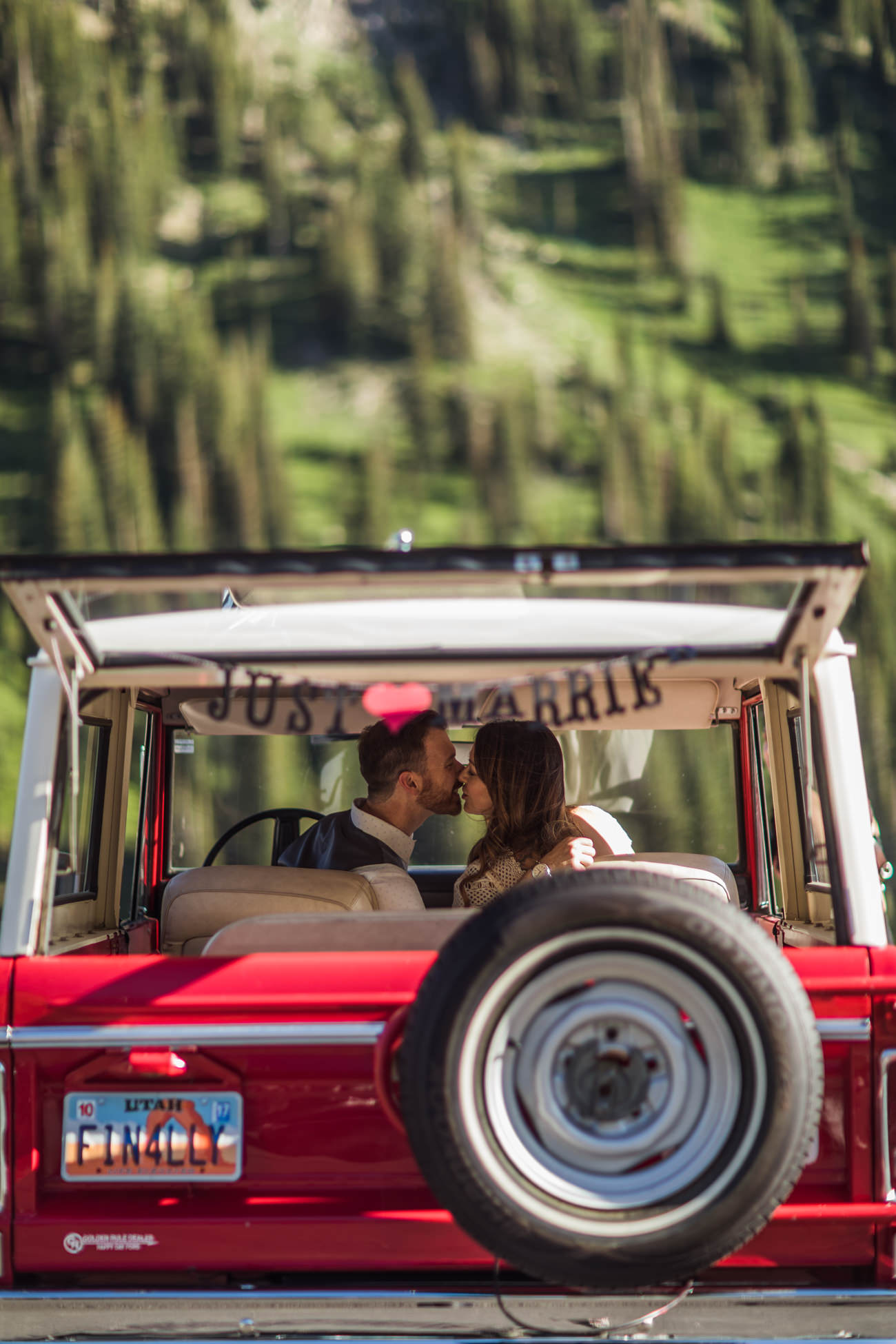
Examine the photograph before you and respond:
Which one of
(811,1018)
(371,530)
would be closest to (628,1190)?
(811,1018)

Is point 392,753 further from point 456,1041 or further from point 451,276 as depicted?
point 451,276

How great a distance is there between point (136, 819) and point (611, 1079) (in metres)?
2.47

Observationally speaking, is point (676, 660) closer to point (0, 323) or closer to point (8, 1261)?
point (8, 1261)

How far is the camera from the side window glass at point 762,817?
4605 mm

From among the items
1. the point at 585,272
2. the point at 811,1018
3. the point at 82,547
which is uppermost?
the point at 585,272

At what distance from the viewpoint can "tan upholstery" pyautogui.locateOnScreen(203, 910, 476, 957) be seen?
279 cm

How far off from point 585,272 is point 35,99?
27.5 feet

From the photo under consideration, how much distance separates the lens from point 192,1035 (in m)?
2.57

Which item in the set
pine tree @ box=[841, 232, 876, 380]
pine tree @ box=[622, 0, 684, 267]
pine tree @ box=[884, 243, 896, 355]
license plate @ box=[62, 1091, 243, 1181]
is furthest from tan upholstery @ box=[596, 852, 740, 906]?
pine tree @ box=[622, 0, 684, 267]

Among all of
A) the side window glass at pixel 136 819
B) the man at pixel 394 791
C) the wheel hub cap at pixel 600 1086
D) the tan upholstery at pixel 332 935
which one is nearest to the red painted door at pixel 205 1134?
the tan upholstery at pixel 332 935

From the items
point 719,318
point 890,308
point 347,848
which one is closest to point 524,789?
point 347,848

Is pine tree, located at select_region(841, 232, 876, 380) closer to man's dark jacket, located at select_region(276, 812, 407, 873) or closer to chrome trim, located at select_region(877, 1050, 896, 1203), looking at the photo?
man's dark jacket, located at select_region(276, 812, 407, 873)

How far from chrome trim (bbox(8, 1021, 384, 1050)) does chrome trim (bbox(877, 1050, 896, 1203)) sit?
0.96m

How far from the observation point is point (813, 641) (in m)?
2.83
